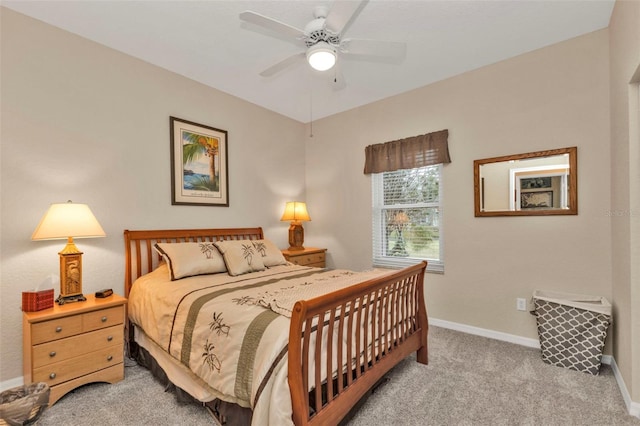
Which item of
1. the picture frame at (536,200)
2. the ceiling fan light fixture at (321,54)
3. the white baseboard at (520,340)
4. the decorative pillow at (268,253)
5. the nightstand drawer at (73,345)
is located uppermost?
the ceiling fan light fixture at (321,54)

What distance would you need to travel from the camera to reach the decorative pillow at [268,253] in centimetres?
311

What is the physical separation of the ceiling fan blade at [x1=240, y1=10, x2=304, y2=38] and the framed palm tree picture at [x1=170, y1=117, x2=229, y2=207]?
5.59 feet

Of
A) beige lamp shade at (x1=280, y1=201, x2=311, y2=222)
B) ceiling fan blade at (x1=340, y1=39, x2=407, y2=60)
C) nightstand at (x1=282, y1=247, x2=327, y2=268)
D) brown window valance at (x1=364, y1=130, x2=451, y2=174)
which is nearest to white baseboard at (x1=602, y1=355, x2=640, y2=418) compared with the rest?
brown window valance at (x1=364, y1=130, x2=451, y2=174)

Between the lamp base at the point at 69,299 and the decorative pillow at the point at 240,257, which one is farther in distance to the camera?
the decorative pillow at the point at 240,257

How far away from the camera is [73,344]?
2078 mm

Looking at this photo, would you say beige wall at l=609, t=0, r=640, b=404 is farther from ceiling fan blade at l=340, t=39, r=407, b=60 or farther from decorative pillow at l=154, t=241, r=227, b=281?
decorative pillow at l=154, t=241, r=227, b=281

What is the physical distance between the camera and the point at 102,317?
220 centimetres

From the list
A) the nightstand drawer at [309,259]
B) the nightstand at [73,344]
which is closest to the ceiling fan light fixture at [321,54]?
the nightstand at [73,344]

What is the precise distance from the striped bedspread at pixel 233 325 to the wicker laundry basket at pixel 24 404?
2.06 ft

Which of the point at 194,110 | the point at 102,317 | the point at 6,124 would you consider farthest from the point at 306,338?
the point at 194,110

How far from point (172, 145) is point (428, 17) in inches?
102

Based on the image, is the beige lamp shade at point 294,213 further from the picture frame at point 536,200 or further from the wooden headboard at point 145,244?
the picture frame at point 536,200

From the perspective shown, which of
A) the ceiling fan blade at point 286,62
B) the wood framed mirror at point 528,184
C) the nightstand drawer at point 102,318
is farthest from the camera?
the wood framed mirror at point 528,184

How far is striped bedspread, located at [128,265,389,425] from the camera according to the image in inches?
55.1
